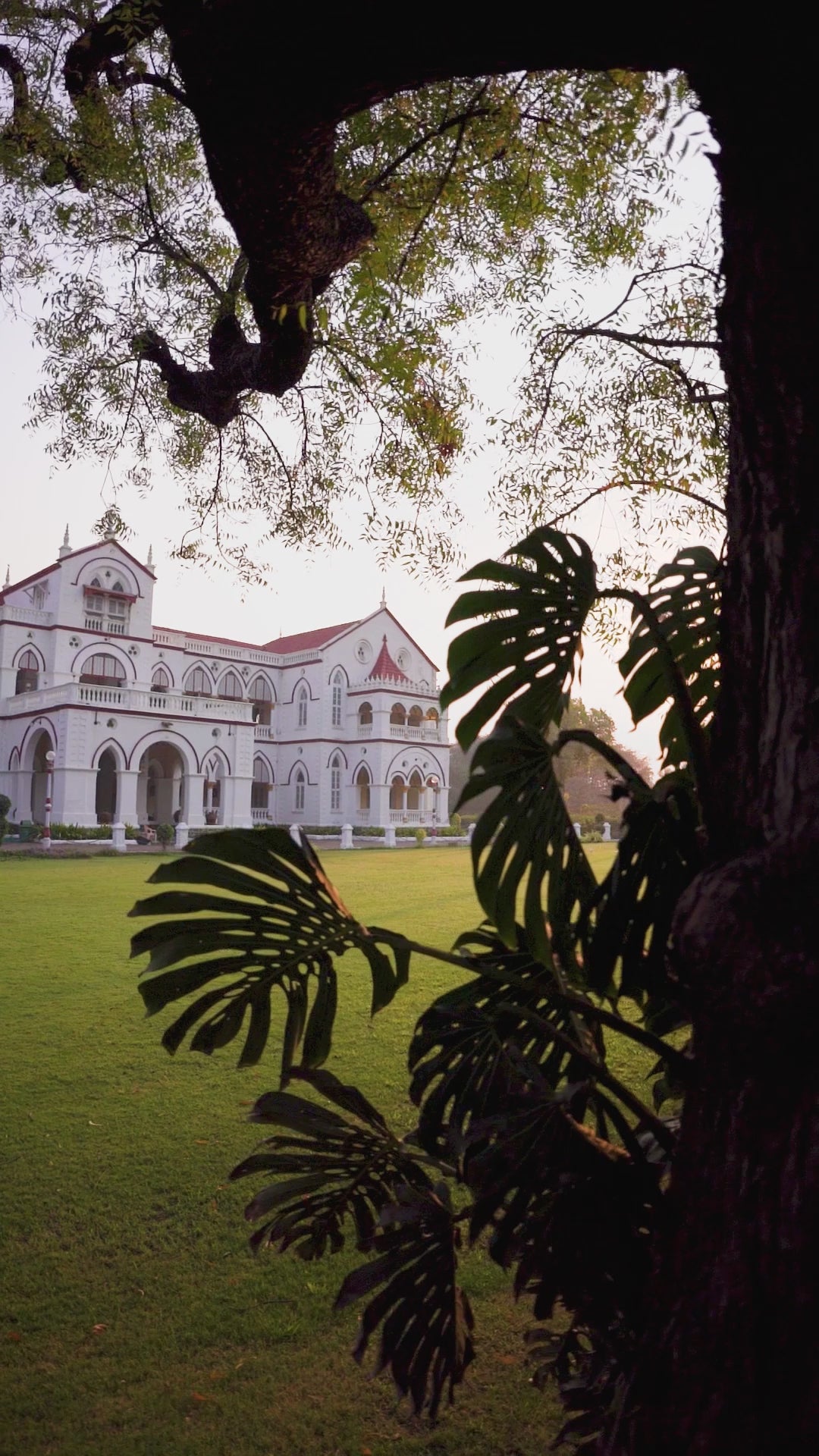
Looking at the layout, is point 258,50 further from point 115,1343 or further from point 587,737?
point 115,1343

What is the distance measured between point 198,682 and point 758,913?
26515mm

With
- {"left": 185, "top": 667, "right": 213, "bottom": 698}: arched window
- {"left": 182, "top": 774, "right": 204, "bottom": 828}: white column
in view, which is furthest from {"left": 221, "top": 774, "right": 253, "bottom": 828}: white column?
{"left": 185, "top": 667, "right": 213, "bottom": 698}: arched window

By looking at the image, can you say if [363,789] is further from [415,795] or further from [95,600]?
[95,600]

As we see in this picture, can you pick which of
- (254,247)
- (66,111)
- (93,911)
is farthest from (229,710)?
(254,247)

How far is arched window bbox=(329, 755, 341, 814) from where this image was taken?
26.8 meters

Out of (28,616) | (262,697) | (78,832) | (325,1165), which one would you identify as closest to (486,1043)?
(325,1165)

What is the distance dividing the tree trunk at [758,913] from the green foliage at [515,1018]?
0.10m

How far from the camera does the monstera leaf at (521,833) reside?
112cm

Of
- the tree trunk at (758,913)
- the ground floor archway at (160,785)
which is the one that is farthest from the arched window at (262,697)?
the tree trunk at (758,913)

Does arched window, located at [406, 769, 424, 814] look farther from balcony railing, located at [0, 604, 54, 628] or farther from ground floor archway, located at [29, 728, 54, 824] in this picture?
balcony railing, located at [0, 604, 54, 628]

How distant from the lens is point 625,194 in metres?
3.53

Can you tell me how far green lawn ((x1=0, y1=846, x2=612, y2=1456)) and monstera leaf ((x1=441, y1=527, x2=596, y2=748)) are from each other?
4.27 ft

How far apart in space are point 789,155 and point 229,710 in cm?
2238

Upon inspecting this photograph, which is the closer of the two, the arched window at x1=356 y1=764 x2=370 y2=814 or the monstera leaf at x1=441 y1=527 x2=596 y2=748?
the monstera leaf at x1=441 y1=527 x2=596 y2=748
